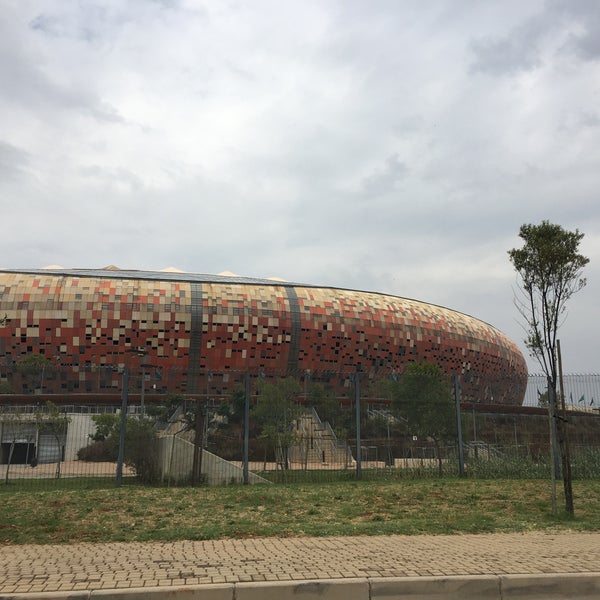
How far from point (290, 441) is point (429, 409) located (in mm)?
4200

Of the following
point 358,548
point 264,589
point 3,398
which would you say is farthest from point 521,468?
point 3,398

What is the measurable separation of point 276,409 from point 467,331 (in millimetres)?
62144

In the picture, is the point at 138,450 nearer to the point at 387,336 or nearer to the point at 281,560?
the point at 281,560

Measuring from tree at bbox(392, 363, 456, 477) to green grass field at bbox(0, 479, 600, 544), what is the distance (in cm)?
304

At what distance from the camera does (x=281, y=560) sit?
672 cm

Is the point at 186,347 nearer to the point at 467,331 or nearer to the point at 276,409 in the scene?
the point at 467,331

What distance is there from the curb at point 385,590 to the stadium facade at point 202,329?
157 feet

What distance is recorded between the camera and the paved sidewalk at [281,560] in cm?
584

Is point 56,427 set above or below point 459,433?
above

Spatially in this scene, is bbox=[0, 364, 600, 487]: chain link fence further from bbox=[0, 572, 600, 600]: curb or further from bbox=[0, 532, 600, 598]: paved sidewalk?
bbox=[0, 572, 600, 600]: curb

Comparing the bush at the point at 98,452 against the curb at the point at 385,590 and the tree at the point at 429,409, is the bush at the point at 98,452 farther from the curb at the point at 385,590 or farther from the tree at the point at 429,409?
the curb at the point at 385,590

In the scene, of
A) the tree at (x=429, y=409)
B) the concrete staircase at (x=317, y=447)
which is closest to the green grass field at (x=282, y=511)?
the concrete staircase at (x=317, y=447)

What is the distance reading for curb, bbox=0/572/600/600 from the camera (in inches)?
209

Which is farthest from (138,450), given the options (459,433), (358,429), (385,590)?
(385,590)
